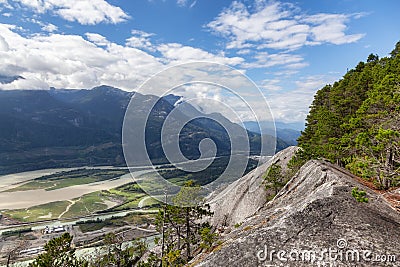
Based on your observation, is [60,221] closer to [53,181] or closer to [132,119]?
[53,181]

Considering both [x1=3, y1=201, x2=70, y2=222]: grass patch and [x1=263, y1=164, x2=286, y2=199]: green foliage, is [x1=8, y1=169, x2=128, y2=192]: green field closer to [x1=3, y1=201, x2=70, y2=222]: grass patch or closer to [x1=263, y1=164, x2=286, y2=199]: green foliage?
[x1=3, y1=201, x2=70, y2=222]: grass patch

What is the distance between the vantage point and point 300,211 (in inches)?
415

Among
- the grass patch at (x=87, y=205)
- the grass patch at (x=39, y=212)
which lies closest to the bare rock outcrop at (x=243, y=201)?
the grass patch at (x=87, y=205)

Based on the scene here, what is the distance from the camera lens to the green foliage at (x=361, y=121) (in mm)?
15461

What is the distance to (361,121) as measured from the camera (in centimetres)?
2130

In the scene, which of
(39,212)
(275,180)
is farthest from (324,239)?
(39,212)

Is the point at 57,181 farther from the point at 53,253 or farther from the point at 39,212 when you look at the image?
the point at 53,253

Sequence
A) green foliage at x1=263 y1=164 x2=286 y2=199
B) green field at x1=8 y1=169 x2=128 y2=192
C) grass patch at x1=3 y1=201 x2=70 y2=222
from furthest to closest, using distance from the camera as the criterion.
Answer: green field at x1=8 y1=169 x2=128 y2=192 → grass patch at x1=3 y1=201 x2=70 y2=222 → green foliage at x1=263 y1=164 x2=286 y2=199

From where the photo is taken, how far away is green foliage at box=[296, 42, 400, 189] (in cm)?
1546

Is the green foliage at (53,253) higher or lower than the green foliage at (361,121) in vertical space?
lower

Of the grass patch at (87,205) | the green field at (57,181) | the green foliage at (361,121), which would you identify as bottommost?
the grass patch at (87,205)

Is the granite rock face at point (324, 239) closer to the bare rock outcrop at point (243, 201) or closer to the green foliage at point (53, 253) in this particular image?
the green foliage at point (53, 253)

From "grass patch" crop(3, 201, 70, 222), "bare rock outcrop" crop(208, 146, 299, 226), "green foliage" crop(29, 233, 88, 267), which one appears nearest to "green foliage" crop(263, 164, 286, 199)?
"bare rock outcrop" crop(208, 146, 299, 226)

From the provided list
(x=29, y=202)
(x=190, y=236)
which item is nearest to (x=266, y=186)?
(x=190, y=236)
